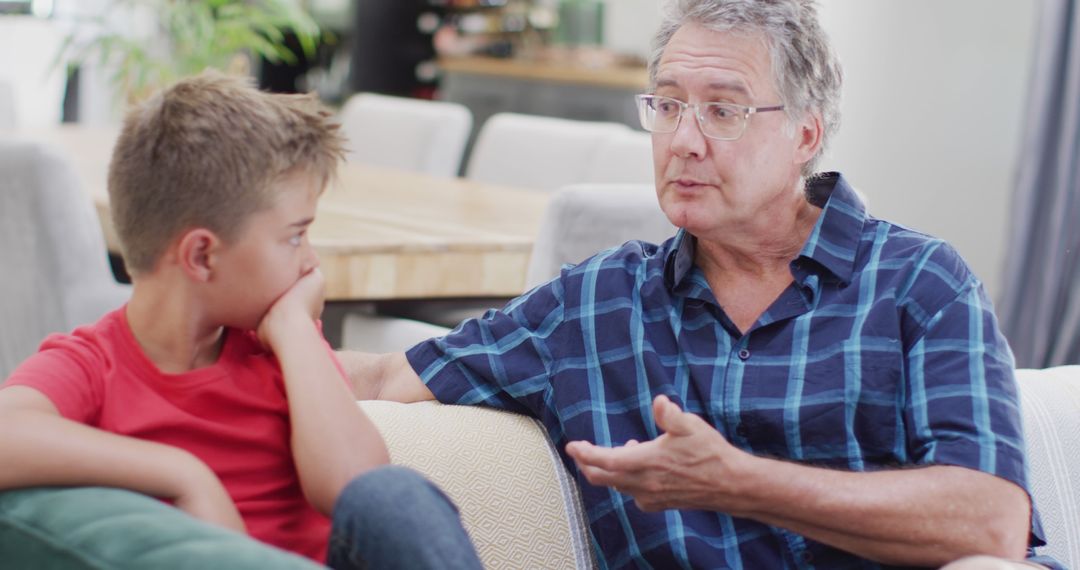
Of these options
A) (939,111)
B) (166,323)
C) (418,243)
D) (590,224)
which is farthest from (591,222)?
(939,111)

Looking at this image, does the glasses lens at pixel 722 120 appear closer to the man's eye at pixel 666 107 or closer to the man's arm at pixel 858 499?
the man's eye at pixel 666 107

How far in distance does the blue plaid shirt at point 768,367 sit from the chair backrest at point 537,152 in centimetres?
189

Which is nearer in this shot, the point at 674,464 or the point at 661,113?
the point at 674,464

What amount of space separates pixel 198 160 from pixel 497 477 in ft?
1.65

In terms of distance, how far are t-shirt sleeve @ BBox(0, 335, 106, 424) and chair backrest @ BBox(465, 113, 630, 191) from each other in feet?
7.63

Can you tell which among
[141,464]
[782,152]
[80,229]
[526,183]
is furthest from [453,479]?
[526,183]

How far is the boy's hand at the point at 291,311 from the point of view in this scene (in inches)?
52.8

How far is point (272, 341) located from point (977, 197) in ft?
10.7

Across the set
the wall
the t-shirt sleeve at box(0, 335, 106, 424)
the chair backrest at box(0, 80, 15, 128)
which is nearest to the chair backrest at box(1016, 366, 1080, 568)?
the t-shirt sleeve at box(0, 335, 106, 424)

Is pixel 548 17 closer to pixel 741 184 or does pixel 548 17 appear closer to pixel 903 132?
pixel 903 132

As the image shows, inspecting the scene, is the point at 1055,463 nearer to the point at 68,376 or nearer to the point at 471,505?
the point at 471,505

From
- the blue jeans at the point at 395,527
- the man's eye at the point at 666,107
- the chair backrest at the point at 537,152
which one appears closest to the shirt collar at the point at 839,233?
the man's eye at the point at 666,107

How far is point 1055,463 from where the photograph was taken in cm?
178

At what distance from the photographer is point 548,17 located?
7438mm
